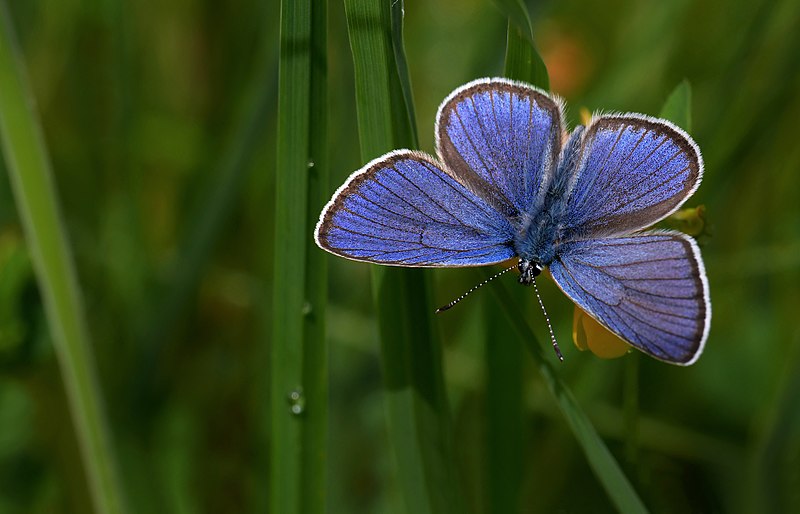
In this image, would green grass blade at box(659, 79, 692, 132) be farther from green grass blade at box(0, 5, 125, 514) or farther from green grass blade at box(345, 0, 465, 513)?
green grass blade at box(0, 5, 125, 514)

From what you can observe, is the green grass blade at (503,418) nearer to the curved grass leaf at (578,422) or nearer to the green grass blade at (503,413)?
the green grass blade at (503,413)

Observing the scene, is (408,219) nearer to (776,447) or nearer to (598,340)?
(598,340)

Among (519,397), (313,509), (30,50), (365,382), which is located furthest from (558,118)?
(30,50)

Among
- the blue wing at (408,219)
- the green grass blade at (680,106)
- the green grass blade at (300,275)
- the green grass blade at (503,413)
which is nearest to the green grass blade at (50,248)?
the green grass blade at (300,275)

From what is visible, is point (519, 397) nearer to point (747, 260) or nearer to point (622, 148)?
point (622, 148)

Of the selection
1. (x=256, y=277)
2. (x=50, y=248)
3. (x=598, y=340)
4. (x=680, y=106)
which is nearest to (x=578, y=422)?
(x=598, y=340)

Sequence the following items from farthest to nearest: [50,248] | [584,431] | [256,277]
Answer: [256,277], [50,248], [584,431]
